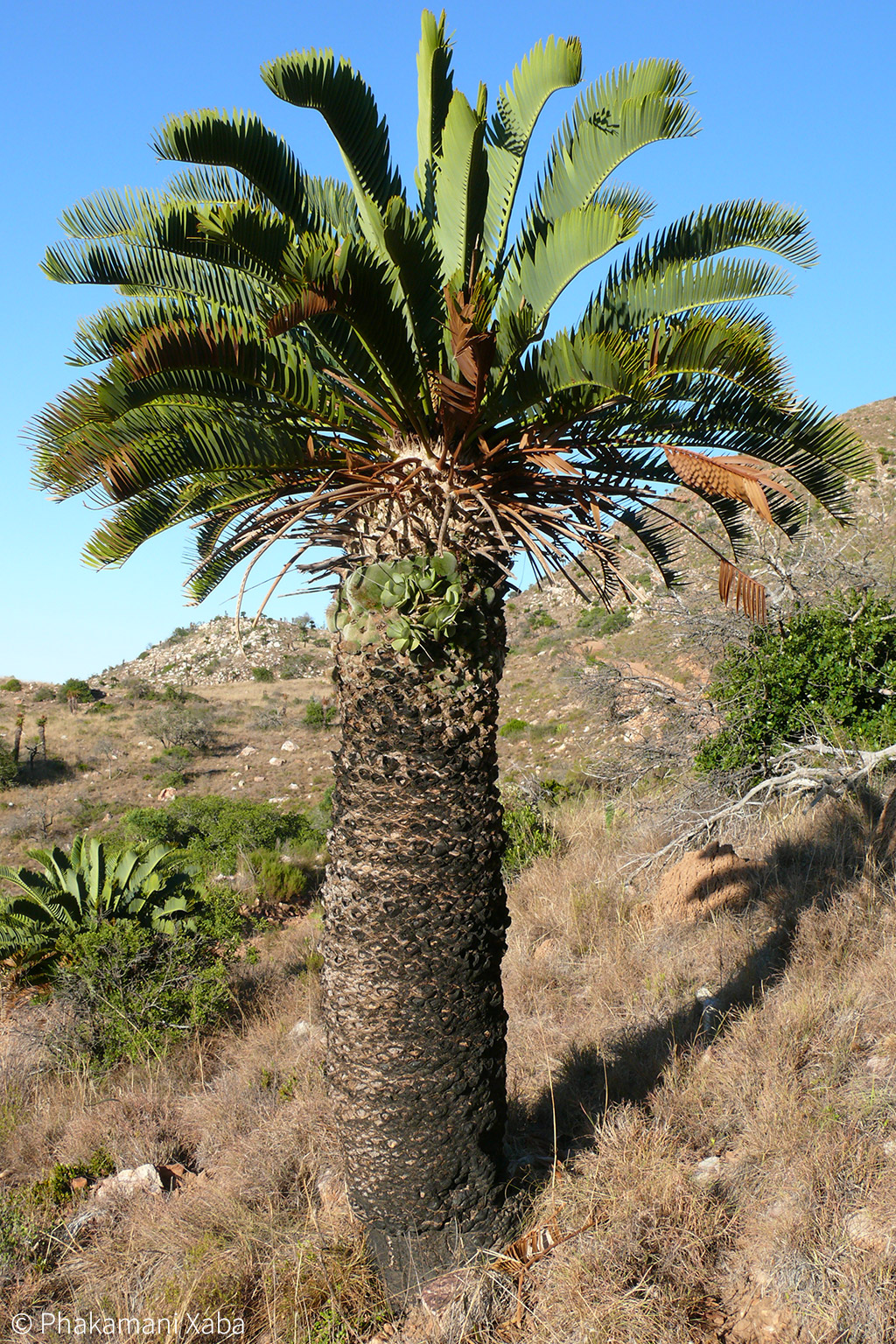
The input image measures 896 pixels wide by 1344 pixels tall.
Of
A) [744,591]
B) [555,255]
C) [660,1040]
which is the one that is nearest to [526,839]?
[660,1040]

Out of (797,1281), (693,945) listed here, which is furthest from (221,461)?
(693,945)

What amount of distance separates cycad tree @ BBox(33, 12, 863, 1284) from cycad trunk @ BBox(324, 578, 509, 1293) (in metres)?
0.01

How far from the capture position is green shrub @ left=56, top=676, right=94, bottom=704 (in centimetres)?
3080

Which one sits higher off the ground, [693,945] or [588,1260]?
[693,945]

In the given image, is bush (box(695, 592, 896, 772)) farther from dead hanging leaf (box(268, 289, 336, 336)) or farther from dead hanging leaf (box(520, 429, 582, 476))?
dead hanging leaf (box(268, 289, 336, 336))

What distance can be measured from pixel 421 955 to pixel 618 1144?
1609 millimetres

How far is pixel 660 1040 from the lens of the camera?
535 cm

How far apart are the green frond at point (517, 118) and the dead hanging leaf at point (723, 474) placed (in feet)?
5.39

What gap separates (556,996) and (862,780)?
4208 mm

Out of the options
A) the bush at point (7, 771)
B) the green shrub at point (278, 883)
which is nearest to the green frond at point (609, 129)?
the green shrub at point (278, 883)

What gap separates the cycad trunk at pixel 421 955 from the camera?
3.67m

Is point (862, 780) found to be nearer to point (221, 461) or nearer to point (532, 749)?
point (221, 461)

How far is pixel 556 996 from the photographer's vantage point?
6289 millimetres

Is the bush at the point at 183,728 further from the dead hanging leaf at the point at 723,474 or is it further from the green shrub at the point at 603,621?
the dead hanging leaf at the point at 723,474
